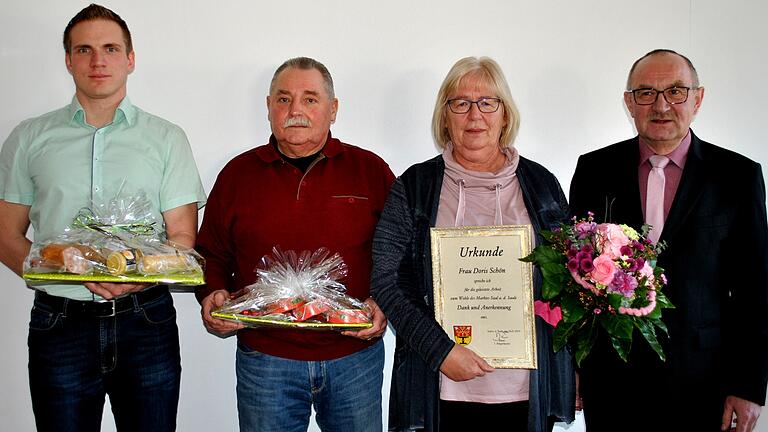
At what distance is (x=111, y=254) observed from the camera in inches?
82.0

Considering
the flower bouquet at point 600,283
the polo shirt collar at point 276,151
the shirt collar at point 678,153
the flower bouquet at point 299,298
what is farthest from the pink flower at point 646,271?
the polo shirt collar at point 276,151

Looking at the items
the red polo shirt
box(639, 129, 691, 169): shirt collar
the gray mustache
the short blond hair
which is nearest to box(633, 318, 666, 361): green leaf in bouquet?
box(639, 129, 691, 169): shirt collar

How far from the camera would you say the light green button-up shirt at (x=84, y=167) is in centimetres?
239

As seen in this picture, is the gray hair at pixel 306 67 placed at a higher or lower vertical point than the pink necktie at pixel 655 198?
higher

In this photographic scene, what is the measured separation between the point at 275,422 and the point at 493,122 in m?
1.45

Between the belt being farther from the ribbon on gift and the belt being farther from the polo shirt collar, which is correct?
the ribbon on gift

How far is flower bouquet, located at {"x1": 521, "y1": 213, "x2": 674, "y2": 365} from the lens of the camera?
192 centimetres

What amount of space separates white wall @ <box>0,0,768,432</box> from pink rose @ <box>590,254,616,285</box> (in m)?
1.33

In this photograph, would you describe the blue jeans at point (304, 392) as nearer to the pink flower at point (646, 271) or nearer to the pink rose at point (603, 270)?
the pink rose at point (603, 270)

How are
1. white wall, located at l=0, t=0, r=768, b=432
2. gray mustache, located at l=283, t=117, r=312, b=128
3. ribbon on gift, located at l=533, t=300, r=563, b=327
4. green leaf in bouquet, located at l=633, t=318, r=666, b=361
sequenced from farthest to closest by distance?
white wall, located at l=0, t=0, r=768, b=432
gray mustache, located at l=283, t=117, r=312, b=128
ribbon on gift, located at l=533, t=300, r=563, b=327
green leaf in bouquet, located at l=633, t=318, r=666, b=361

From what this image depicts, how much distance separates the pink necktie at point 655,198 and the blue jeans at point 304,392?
48.4 inches

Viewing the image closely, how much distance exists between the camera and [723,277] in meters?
2.31

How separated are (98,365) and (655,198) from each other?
89.5 inches

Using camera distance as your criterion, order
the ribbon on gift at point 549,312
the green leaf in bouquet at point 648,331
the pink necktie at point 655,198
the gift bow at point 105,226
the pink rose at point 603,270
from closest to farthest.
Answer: the pink rose at point 603,270 < the green leaf in bouquet at point 648,331 < the ribbon on gift at point 549,312 < the gift bow at point 105,226 < the pink necktie at point 655,198
